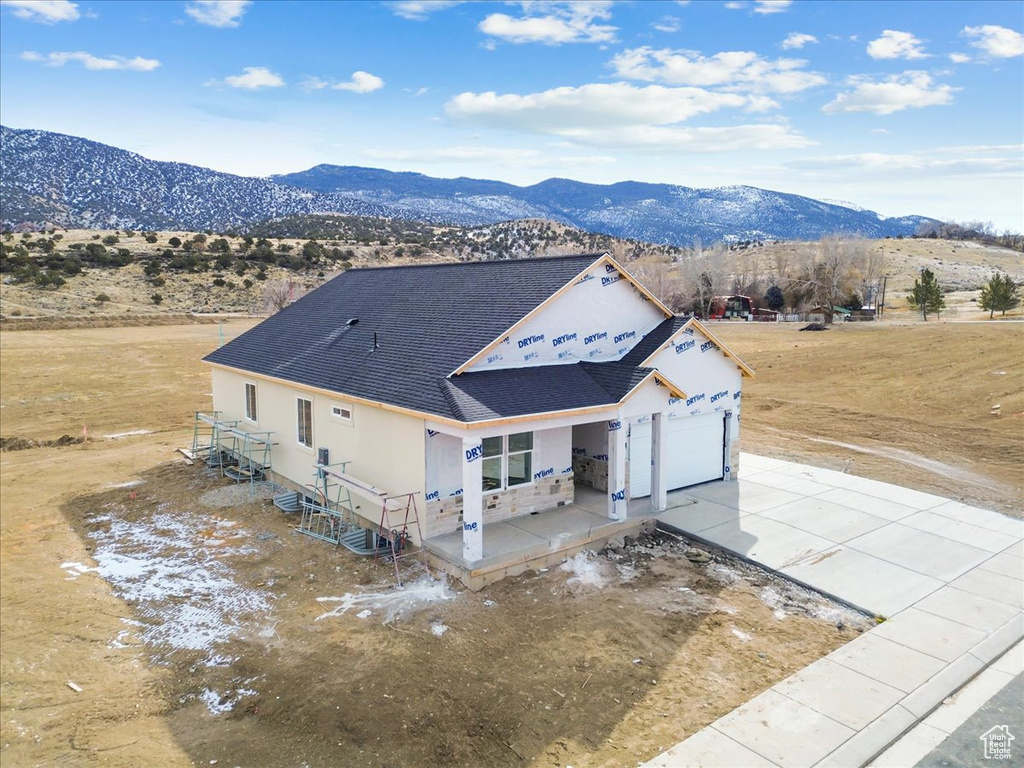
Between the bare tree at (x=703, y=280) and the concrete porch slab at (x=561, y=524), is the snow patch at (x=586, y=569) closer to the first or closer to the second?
the concrete porch slab at (x=561, y=524)

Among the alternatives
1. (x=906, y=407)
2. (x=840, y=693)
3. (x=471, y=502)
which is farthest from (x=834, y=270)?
(x=840, y=693)

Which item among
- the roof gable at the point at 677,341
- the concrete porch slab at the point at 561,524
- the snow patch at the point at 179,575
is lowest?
the snow patch at the point at 179,575

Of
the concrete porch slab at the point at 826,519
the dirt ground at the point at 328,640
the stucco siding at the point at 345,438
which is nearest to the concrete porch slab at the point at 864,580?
the dirt ground at the point at 328,640

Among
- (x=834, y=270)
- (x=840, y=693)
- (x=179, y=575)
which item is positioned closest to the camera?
(x=840, y=693)

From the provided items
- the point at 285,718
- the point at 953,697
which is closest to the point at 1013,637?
the point at 953,697

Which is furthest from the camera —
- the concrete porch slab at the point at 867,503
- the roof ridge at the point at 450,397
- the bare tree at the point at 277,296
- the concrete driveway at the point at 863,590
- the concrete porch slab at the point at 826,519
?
the bare tree at the point at 277,296

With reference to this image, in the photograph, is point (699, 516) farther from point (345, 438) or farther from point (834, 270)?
point (834, 270)
